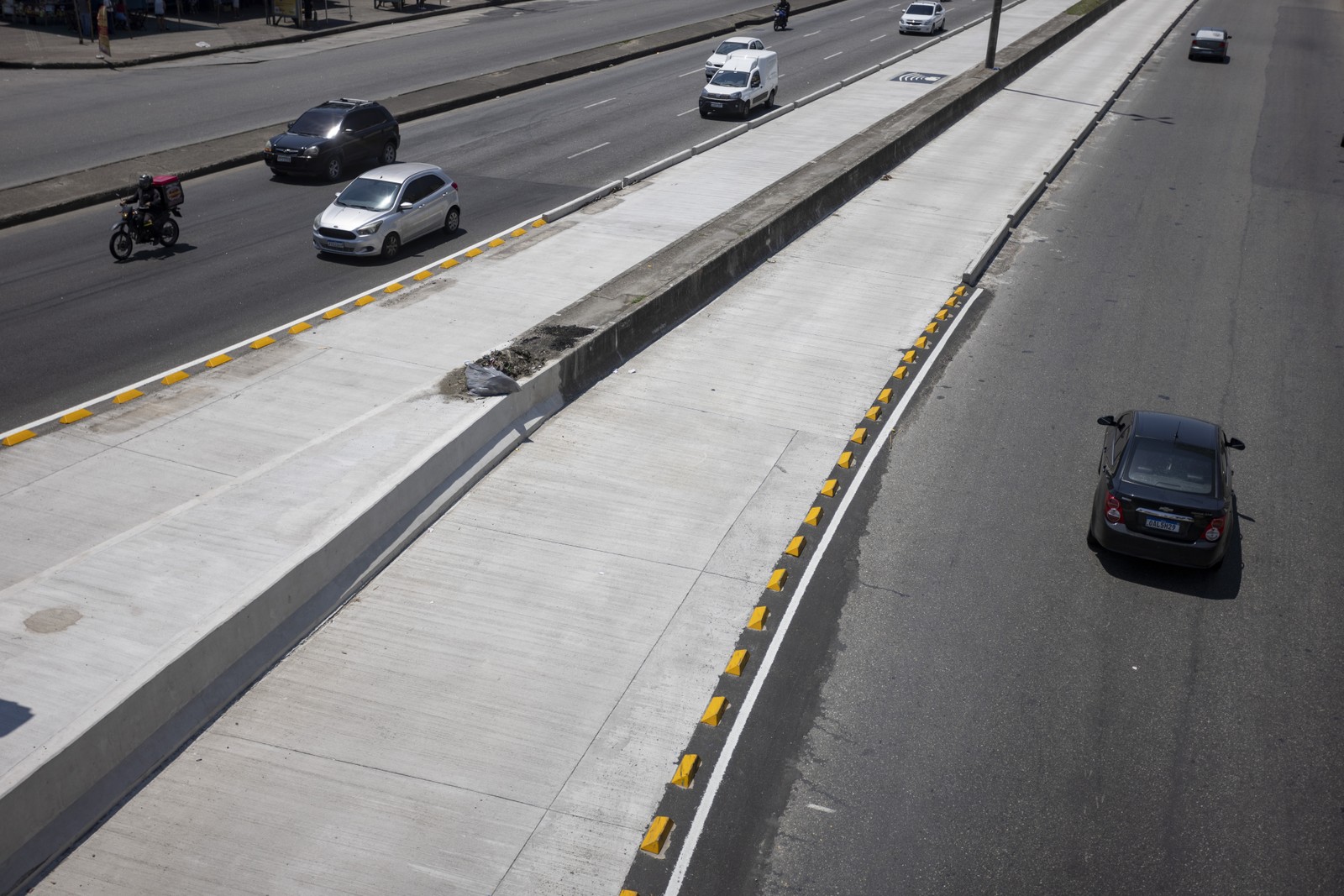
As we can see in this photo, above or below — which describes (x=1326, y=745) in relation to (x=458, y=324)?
below

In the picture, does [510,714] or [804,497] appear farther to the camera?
[804,497]

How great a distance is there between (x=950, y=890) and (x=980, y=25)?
57939mm

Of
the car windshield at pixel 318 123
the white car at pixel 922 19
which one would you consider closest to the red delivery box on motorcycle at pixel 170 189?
the car windshield at pixel 318 123

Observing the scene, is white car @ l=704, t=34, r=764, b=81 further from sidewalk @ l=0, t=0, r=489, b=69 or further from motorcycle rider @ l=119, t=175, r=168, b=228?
motorcycle rider @ l=119, t=175, r=168, b=228

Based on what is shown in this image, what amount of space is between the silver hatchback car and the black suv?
455 cm

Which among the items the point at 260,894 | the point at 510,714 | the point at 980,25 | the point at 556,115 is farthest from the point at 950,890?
the point at 980,25

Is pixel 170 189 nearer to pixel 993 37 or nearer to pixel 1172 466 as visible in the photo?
pixel 1172 466

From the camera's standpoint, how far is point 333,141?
27734 mm

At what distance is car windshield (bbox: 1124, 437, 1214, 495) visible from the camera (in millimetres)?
12516

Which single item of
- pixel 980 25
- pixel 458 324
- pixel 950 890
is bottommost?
pixel 950 890

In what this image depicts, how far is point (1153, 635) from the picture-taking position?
1158 cm

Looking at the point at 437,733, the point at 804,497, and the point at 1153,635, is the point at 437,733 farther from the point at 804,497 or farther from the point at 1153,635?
the point at 1153,635

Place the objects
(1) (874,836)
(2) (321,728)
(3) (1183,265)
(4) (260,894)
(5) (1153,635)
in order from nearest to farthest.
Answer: (4) (260,894), (1) (874,836), (2) (321,728), (5) (1153,635), (3) (1183,265)

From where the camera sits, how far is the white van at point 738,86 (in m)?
35.8
